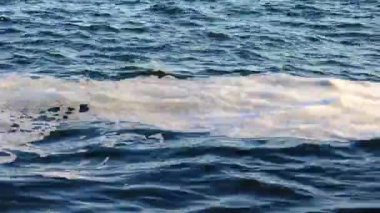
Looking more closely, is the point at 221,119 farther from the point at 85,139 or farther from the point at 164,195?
the point at 164,195

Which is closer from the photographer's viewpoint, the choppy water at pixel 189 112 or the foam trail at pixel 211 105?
the choppy water at pixel 189 112

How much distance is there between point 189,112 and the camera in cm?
1081

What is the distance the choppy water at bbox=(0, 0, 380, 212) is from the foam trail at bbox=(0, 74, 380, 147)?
3 centimetres

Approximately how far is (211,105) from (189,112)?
0.47 meters

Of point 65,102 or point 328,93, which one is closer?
point 65,102

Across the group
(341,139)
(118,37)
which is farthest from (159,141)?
(118,37)

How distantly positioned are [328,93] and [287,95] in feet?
2.17

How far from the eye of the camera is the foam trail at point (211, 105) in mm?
9969

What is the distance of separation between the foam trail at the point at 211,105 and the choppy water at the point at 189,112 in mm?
28

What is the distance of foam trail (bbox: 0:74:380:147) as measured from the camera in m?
9.97

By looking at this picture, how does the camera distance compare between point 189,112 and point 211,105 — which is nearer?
point 189,112

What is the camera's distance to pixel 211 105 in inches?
439

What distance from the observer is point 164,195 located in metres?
7.76

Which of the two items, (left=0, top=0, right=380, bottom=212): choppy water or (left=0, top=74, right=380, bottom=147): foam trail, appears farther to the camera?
(left=0, top=74, right=380, bottom=147): foam trail
